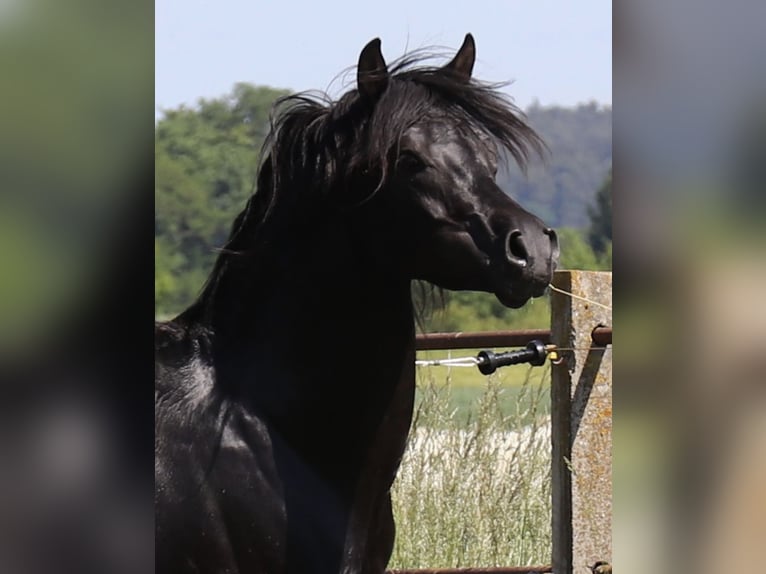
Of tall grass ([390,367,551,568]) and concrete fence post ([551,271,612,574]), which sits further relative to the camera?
tall grass ([390,367,551,568])

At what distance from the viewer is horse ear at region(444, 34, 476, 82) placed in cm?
271

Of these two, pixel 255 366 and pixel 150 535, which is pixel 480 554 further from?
pixel 150 535

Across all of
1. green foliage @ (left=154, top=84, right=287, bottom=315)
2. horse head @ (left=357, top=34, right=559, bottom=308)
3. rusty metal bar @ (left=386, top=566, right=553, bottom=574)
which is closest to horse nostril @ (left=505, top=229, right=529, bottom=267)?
horse head @ (left=357, top=34, right=559, bottom=308)

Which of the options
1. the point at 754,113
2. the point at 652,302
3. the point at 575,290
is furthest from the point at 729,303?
the point at 575,290

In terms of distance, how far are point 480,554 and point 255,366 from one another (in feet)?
5.85

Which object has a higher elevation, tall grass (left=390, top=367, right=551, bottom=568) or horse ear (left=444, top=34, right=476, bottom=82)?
horse ear (left=444, top=34, right=476, bottom=82)

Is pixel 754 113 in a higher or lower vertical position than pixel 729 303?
higher

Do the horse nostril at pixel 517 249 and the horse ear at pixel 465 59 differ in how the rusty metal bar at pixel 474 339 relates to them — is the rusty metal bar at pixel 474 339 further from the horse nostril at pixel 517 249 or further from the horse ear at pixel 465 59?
the horse nostril at pixel 517 249

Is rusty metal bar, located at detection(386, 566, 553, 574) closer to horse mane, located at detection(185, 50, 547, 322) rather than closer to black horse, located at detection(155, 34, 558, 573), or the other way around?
black horse, located at detection(155, 34, 558, 573)

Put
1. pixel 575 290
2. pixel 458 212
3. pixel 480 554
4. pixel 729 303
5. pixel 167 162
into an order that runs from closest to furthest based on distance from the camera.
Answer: pixel 729 303
pixel 458 212
pixel 575 290
pixel 480 554
pixel 167 162

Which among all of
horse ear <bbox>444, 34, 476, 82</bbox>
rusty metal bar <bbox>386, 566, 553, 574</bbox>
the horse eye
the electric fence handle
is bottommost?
rusty metal bar <bbox>386, 566, 553, 574</bbox>

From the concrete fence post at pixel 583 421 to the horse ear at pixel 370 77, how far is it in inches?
43.4

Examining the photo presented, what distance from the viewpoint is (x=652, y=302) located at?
1.10 m

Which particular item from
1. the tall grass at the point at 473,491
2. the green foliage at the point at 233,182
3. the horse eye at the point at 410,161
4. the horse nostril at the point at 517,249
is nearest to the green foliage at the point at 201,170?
the green foliage at the point at 233,182
